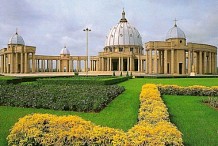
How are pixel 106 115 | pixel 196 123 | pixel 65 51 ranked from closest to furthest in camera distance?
pixel 196 123 → pixel 106 115 → pixel 65 51

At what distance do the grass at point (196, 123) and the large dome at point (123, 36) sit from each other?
64.8m

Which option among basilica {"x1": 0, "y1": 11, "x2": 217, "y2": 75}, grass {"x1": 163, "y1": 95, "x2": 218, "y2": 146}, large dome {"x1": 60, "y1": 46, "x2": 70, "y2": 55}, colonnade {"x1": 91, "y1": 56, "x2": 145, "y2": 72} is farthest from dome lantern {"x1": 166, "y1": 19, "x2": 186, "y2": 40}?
grass {"x1": 163, "y1": 95, "x2": 218, "y2": 146}

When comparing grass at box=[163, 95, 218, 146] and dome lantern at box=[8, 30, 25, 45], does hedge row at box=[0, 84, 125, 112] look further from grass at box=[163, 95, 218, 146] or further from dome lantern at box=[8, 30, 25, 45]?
dome lantern at box=[8, 30, 25, 45]

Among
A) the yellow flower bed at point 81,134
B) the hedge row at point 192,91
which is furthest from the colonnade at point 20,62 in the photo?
the yellow flower bed at point 81,134

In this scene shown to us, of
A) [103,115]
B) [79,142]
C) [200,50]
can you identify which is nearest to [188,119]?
[103,115]

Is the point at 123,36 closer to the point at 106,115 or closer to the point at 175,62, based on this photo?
the point at 175,62

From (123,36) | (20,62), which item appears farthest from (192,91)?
(123,36)

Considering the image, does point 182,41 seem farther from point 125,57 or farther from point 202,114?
point 202,114

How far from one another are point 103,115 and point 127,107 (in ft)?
6.18

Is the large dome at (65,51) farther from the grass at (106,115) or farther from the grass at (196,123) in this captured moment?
the grass at (196,123)

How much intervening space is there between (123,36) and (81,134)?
2880 inches

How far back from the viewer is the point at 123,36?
78.0 meters

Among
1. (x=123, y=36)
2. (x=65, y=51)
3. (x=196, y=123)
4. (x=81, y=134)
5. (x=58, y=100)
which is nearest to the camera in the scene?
(x=81, y=134)

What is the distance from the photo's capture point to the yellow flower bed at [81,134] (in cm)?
559
